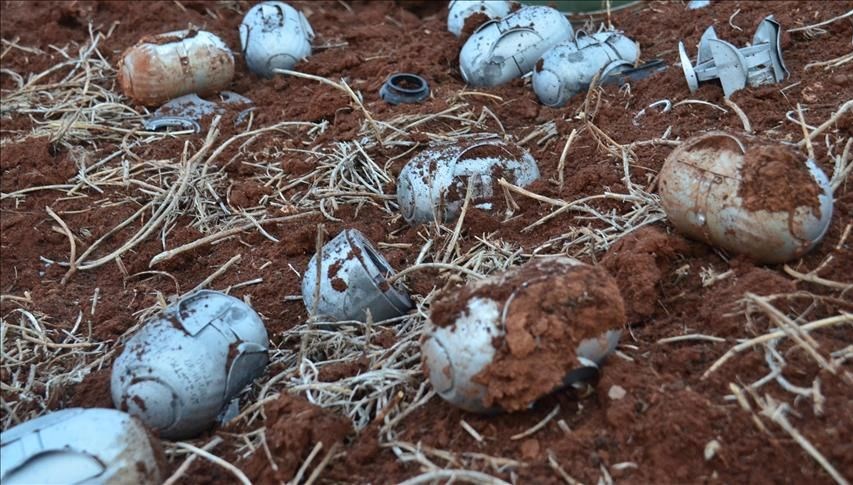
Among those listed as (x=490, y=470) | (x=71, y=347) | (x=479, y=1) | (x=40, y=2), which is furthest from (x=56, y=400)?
(x=40, y=2)

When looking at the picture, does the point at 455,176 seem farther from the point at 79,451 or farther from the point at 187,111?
the point at 187,111

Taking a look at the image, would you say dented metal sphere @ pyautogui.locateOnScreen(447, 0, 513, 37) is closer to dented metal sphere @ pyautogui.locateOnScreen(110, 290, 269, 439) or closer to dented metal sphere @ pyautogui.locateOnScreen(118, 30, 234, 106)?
dented metal sphere @ pyautogui.locateOnScreen(118, 30, 234, 106)

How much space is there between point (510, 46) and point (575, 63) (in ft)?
1.45

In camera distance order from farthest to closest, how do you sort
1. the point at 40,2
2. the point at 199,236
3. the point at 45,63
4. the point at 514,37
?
the point at 40,2 → the point at 45,63 → the point at 514,37 → the point at 199,236

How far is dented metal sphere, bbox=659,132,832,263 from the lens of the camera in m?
2.97

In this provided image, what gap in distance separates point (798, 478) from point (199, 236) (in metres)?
2.63

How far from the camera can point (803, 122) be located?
356cm

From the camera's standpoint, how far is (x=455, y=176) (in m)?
3.89

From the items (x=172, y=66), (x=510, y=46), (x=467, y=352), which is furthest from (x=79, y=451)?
(x=510, y=46)

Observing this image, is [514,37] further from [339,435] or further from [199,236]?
[339,435]

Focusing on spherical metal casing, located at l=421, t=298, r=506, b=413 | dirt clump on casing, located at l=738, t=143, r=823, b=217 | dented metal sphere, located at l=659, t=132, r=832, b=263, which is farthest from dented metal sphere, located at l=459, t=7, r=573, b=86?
spherical metal casing, located at l=421, t=298, r=506, b=413

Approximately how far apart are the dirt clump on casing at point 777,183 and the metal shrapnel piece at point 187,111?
2.98 metres

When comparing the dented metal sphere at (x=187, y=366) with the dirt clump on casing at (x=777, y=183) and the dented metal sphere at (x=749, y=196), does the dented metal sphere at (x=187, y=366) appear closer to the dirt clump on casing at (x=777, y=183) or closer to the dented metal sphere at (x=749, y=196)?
the dented metal sphere at (x=749, y=196)

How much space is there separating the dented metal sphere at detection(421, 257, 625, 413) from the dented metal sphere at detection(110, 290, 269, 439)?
2.24 feet
